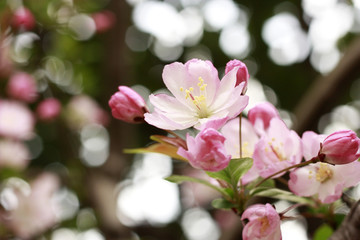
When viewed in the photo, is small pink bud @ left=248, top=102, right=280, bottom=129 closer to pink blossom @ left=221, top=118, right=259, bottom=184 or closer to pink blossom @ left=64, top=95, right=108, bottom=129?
pink blossom @ left=221, top=118, right=259, bottom=184

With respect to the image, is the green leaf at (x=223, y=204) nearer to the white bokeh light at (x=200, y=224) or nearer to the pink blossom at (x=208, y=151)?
the pink blossom at (x=208, y=151)

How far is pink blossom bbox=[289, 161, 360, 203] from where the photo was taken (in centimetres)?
68

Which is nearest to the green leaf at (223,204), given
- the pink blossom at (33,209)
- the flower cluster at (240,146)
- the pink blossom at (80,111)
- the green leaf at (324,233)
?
the flower cluster at (240,146)

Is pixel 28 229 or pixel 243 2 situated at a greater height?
pixel 243 2

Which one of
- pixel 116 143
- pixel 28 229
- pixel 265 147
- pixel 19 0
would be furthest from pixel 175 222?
pixel 265 147

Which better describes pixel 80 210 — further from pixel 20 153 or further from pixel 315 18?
pixel 315 18

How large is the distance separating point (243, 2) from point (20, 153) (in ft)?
5.45

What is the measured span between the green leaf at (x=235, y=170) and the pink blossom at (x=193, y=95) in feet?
0.23

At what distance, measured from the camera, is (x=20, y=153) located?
222 cm

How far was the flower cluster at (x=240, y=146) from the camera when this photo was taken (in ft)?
2.01

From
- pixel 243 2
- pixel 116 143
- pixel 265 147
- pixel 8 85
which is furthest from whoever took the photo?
pixel 243 2

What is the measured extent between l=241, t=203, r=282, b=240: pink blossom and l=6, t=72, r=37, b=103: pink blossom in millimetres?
1789

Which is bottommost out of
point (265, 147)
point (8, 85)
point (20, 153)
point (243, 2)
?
point (20, 153)

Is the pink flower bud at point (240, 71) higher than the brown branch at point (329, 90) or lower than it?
higher
